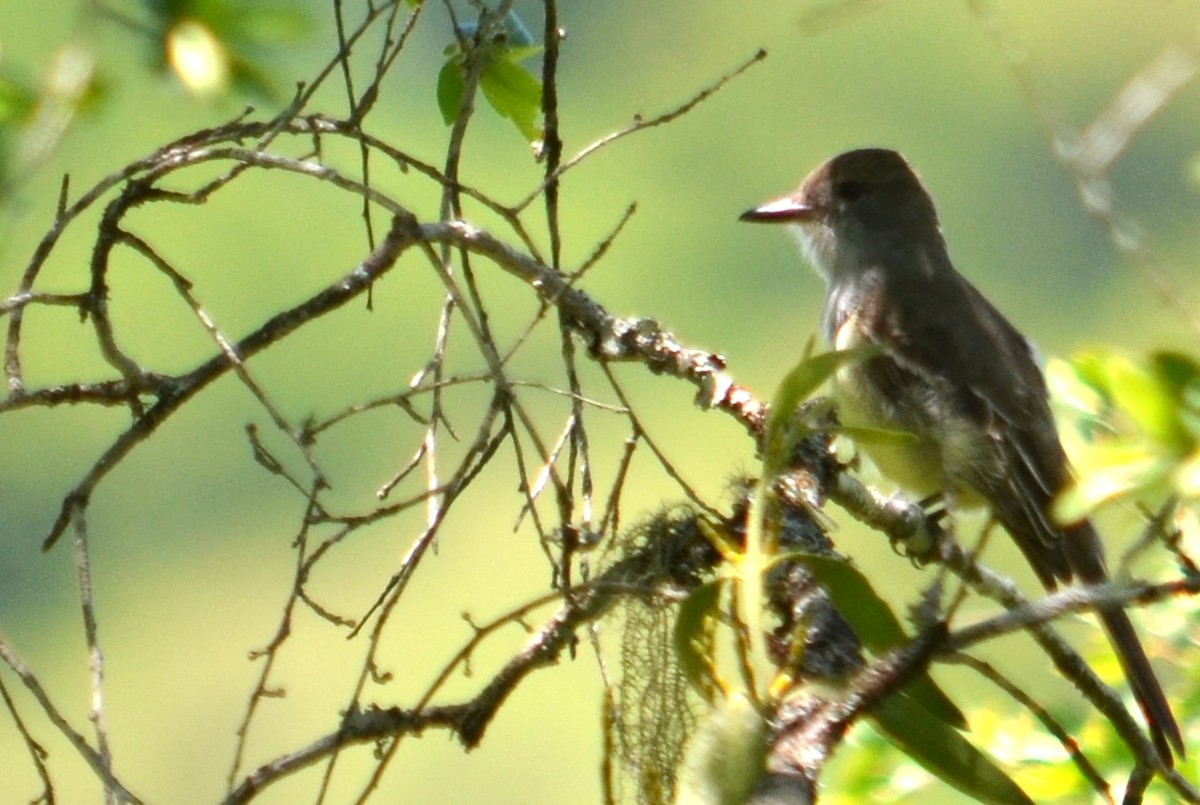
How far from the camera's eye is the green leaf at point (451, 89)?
7.15ft

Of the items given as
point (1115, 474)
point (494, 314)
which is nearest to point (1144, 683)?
point (1115, 474)

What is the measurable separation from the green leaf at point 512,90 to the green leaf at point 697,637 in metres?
0.99

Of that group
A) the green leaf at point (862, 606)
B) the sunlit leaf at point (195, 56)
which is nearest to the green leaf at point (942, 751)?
the green leaf at point (862, 606)

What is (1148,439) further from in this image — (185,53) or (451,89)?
(451,89)

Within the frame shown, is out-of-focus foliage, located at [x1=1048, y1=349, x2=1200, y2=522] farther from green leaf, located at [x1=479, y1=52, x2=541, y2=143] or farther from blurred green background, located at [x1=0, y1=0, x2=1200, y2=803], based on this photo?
blurred green background, located at [x1=0, y1=0, x2=1200, y2=803]

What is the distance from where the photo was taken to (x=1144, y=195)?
1530cm

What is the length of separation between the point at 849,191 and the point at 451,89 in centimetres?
221

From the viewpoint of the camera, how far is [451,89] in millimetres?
2197

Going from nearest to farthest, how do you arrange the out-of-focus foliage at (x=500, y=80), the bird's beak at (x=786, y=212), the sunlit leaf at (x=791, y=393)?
the sunlit leaf at (x=791, y=393) → the out-of-focus foliage at (x=500, y=80) → the bird's beak at (x=786, y=212)

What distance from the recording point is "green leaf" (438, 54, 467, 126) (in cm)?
218

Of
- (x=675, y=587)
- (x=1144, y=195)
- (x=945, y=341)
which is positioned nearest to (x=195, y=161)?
(x=675, y=587)

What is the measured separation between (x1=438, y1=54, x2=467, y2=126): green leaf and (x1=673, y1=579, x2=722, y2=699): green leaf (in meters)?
1.03

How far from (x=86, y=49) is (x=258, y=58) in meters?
0.21

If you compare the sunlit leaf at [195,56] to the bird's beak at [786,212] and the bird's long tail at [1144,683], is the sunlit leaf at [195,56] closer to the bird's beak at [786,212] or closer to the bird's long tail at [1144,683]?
the bird's long tail at [1144,683]
